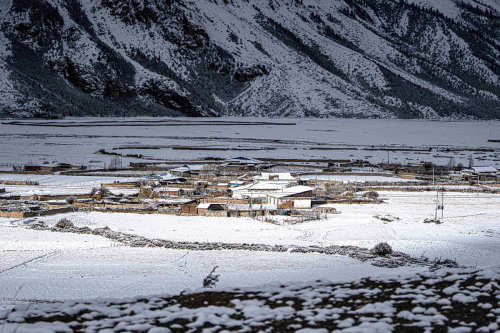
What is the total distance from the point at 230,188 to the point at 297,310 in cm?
2699

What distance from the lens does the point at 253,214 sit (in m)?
29.8

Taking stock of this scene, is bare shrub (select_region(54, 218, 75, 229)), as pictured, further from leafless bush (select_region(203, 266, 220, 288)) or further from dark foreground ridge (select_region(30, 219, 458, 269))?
leafless bush (select_region(203, 266, 220, 288))

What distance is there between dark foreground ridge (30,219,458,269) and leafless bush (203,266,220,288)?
3.74 m

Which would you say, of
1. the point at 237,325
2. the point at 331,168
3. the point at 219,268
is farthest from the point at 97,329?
the point at 331,168

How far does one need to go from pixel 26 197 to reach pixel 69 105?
144 meters

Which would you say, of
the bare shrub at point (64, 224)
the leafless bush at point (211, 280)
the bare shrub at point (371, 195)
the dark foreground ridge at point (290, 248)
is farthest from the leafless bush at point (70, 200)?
the leafless bush at point (211, 280)

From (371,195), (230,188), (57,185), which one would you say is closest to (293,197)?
(371,195)

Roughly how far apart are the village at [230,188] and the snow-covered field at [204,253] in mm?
1831

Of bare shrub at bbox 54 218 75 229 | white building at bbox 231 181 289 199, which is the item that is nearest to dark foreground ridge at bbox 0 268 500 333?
bare shrub at bbox 54 218 75 229

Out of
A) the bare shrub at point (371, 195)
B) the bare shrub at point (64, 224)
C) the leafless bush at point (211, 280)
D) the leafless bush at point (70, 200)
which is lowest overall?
the leafless bush at point (211, 280)

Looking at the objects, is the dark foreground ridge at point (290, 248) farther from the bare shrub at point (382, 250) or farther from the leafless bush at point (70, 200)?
the leafless bush at point (70, 200)

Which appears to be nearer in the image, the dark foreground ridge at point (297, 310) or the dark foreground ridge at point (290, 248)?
the dark foreground ridge at point (297, 310)

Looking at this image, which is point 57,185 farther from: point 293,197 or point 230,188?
point 293,197

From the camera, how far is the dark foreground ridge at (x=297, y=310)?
11500mm
